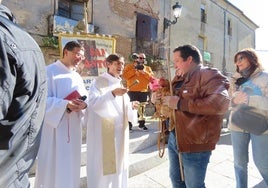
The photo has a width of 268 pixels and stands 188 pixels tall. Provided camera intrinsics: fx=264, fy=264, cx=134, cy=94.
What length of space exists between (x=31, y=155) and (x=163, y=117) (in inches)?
56.5

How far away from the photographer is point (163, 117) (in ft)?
7.98

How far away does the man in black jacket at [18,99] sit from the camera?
95cm

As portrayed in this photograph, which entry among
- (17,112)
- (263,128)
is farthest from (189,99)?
(17,112)

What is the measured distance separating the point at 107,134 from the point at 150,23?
10387mm

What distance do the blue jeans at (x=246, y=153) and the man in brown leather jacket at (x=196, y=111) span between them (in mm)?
769

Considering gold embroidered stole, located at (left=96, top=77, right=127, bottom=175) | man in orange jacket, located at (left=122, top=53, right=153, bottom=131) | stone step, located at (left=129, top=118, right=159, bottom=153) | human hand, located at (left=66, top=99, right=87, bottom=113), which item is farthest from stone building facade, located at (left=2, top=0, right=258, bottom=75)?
human hand, located at (left=66, top=99, right=87, bottom=113)

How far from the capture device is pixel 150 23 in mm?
12539

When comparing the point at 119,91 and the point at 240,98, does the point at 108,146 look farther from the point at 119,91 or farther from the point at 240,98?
the point at 240,98

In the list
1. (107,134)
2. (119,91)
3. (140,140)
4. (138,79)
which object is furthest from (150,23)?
(107,134)

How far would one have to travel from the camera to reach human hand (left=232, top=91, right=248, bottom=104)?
2.76 meters

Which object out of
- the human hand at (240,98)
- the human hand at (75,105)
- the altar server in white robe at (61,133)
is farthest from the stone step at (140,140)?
the human hand at (240,98)

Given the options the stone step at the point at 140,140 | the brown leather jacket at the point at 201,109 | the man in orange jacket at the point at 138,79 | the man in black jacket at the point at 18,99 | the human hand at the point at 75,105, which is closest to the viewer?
the man in black jacket at the point at 18,99

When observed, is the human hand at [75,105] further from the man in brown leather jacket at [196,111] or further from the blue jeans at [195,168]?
the blue jeans at [195,168]

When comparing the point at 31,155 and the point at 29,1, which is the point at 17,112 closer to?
the point at 31,155
